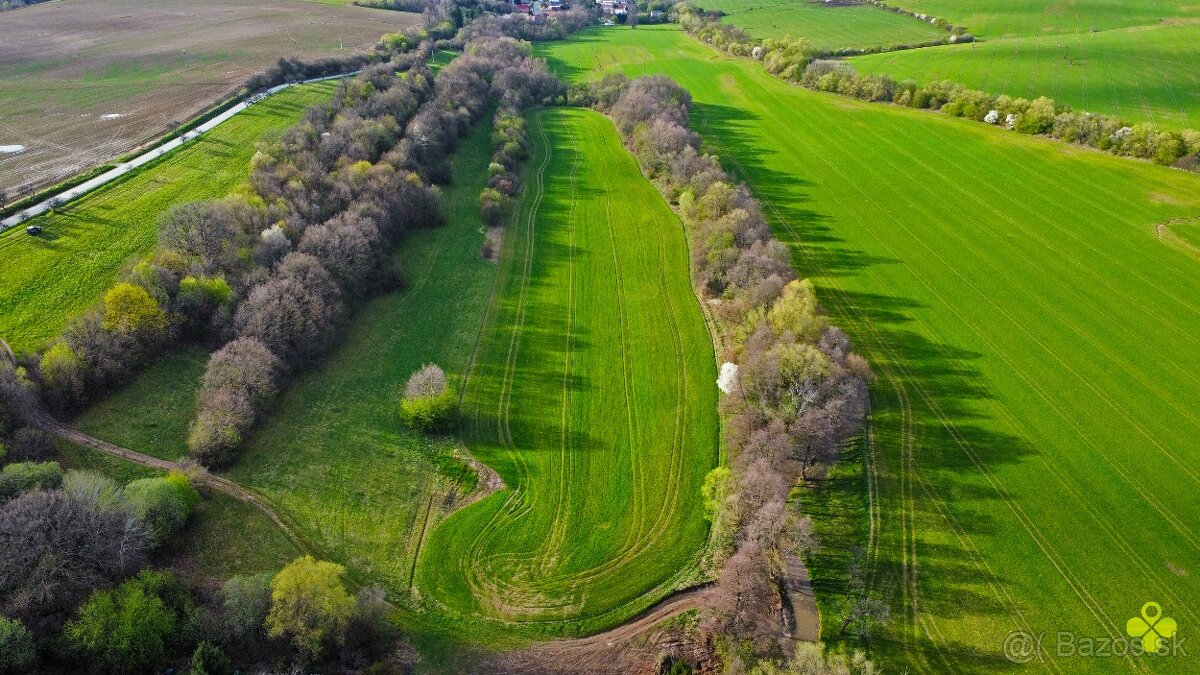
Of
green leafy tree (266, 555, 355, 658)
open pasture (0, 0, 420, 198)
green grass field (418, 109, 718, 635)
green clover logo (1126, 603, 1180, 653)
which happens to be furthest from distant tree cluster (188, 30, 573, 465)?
green clover logo (1126, 603, 1180, 653)

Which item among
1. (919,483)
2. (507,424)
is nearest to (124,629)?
(507,424)

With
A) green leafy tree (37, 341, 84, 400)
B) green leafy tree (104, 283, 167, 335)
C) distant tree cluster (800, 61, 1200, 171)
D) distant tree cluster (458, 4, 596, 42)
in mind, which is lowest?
green leafy tree (37, 341, 84, 400)

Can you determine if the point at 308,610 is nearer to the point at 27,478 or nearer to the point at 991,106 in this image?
the point at 27,478

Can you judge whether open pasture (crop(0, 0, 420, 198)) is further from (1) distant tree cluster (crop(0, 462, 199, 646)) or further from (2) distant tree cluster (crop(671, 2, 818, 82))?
(2) distant tree cluster (crop(671, 2, 818, 82))

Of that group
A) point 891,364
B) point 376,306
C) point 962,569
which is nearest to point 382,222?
point 376,306

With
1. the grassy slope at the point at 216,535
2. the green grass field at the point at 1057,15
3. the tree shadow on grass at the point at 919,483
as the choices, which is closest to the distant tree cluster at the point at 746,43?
the green grass field at the point at 1057,15

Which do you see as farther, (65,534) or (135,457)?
(135,457)
